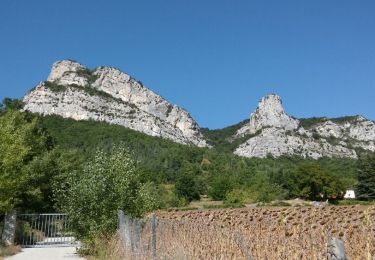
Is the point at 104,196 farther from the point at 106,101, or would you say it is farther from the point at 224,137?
the point at 224,137

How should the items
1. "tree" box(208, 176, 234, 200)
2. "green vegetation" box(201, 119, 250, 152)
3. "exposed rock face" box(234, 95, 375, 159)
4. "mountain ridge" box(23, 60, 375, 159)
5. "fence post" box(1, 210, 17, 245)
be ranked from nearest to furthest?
"fence post" box(1, 210, 17, 245) → "tree" box(208, 176, 234, 200) → "mountain ridge" box(23, 60, 375, 159) → "exposed rock face" box(234, 95, 375, 159) → "green vegetation" box(201, 119, 250, 152)

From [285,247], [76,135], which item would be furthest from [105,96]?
[285,247]

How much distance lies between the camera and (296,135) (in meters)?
155

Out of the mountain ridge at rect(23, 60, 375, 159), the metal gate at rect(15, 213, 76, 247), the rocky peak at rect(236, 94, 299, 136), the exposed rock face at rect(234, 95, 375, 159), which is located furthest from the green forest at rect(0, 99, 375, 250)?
the rocky peak at rect(236, 94, 299, 136)

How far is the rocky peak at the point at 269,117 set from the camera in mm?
163875

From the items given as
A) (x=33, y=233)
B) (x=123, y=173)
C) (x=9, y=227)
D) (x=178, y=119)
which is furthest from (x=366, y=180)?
(x=178, y=119)

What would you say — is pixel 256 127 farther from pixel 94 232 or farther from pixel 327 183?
pixel 94 232

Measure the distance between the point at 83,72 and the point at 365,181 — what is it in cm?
10116

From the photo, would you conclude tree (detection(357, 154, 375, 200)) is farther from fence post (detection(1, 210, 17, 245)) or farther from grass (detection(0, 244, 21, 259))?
grass (detection(0, 244, 21, 259))

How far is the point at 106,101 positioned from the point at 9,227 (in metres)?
121

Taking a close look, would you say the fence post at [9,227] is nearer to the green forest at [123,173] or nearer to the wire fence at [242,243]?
the green forest at [123,173]

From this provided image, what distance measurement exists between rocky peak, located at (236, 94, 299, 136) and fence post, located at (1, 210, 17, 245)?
146 metres

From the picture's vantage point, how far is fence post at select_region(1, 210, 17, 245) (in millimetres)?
18406

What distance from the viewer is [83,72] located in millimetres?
149750
